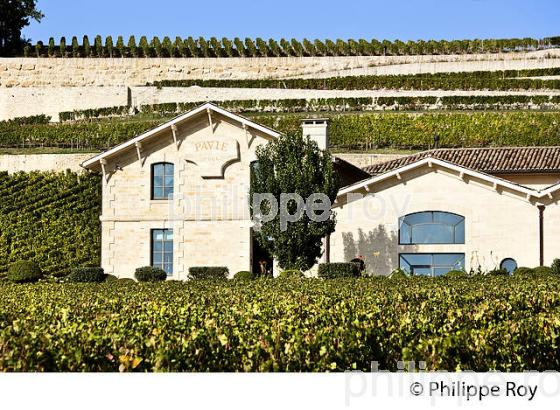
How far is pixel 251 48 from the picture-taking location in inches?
3223

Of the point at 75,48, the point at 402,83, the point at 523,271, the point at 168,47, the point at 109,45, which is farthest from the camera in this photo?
the point at 109,45

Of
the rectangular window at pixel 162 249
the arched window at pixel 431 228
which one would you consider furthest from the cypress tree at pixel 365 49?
the rectangular window at pixel 162 249

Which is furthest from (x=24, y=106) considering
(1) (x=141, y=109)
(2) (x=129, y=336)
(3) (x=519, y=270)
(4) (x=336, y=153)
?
(2) (x=129, y=336)

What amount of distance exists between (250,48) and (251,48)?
99 millimetres

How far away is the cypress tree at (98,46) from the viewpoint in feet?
264

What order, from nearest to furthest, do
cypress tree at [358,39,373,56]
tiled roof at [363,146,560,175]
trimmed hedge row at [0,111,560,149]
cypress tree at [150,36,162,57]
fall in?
tiled roof at [363,146,560,175] → trimmed hedge row at [0,111,560,149] → cypress tree at [150,36,162,57] → cypress tree at [358,39,373,56]

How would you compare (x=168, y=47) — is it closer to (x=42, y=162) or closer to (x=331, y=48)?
(x=331, y=48)

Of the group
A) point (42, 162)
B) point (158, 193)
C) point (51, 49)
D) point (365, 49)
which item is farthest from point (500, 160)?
point (51, 49)

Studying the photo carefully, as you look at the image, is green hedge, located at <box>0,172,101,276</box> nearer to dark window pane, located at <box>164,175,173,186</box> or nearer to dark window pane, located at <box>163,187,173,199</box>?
dark window pane, located at <box>163,187,173,199</box>

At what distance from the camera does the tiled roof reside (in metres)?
44.5

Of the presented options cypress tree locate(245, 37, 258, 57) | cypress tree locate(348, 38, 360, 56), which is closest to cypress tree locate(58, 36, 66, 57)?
cypress tree locate(245, 37, 258, 57)

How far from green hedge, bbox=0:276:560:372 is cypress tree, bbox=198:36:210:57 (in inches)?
2511
